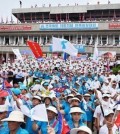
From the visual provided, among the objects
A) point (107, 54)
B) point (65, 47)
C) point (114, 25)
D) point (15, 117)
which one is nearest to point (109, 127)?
point (15, 117)

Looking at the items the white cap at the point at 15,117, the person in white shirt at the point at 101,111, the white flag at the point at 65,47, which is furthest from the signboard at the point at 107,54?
the white cap at the point at 15,117

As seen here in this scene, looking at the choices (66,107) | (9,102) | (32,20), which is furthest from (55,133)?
(32,20)

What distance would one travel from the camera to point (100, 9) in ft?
194

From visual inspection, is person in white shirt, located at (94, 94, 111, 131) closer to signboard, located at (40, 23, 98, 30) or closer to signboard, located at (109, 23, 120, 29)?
signboard, located at (109, 23, 120, 29)

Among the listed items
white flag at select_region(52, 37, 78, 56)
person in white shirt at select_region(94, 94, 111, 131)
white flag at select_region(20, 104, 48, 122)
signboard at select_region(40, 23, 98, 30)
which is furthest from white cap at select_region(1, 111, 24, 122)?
signboard at select_region(40, 23, 98, 30)

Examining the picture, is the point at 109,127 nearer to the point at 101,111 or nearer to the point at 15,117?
the point at 15,117

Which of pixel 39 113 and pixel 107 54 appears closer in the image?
pixel 39 113

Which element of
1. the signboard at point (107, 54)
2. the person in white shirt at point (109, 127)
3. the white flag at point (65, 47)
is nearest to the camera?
the person in white shirt at point (109, 127)

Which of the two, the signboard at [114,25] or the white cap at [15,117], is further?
the signboard at [114,25]

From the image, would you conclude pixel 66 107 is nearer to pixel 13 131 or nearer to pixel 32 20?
pixel 13 131

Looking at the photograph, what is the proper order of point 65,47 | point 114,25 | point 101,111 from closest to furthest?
point 101,111
point 65,47
point 114,25

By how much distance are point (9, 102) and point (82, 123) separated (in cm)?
123

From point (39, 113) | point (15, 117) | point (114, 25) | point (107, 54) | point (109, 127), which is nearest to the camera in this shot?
point (15, 117)

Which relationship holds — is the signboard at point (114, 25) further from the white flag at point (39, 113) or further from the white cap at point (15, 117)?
the white cap at point (15, 117)
